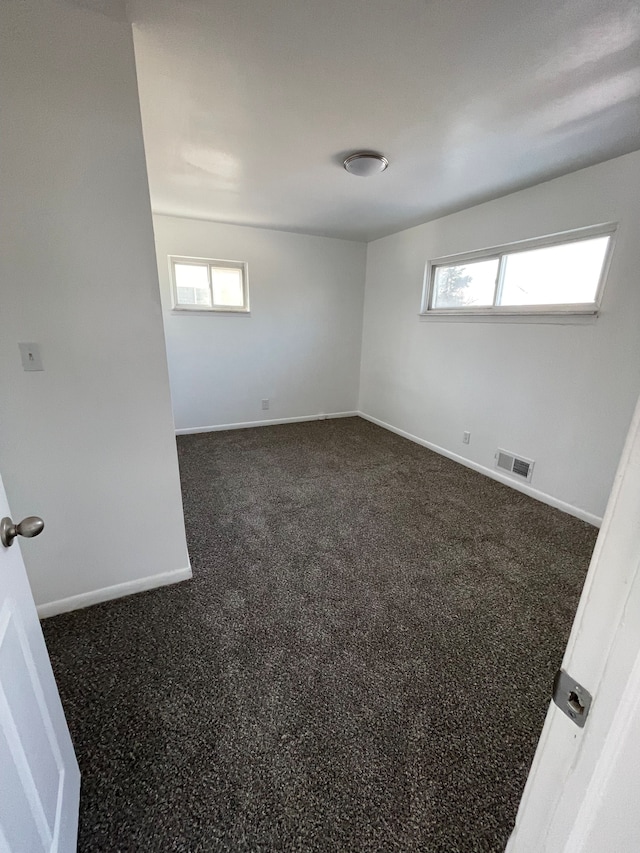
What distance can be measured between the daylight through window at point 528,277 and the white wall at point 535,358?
0.10 meters

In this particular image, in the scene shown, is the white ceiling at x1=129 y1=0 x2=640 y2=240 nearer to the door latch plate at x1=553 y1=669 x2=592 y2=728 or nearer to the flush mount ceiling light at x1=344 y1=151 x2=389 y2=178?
the flush mount ceiling light at x1=344 y1=151 x2=389 y2=178

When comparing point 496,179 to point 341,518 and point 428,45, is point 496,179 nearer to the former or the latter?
point 428,45

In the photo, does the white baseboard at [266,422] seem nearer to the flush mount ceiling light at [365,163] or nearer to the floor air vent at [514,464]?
the floor air vent at [514,464]

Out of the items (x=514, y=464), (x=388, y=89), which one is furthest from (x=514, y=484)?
(x=388, y=89)

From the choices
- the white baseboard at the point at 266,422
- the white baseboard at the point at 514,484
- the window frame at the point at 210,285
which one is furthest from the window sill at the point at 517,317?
the window frame at the point at 210,285

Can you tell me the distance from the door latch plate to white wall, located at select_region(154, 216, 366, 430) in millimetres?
4098

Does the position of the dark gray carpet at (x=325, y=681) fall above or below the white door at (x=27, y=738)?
below

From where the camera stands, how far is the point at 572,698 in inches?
17.5

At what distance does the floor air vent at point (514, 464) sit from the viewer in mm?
2885

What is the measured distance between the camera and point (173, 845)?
0.94 metres

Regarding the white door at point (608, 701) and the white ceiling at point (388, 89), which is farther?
the white ceiling at point (388, 89)

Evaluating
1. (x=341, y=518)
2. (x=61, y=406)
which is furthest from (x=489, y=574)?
(x=61, y=406)

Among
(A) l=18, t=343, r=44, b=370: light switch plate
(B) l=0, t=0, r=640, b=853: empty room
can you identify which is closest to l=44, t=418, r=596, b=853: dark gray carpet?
(B) l=0, t=0, r=640, b=853: empty room

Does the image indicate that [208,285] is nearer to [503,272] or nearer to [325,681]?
[503,272]
